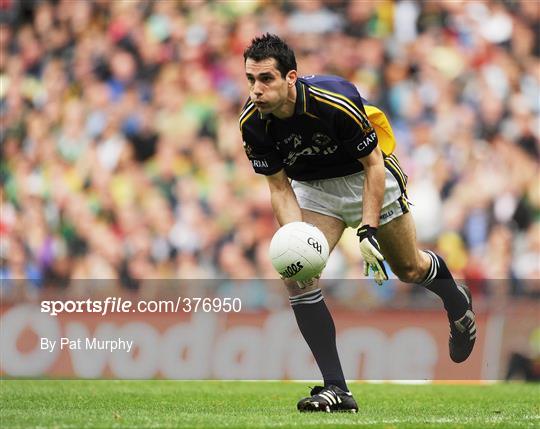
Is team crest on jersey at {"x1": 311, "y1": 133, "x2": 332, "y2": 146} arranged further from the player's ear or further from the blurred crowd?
the blurred crowd

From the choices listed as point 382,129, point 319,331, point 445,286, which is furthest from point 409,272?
point 319,331

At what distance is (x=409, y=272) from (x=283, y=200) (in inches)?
49.3

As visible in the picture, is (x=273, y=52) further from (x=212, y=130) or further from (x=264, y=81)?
(x=212, y=130)

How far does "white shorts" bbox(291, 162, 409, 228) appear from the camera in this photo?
727cm

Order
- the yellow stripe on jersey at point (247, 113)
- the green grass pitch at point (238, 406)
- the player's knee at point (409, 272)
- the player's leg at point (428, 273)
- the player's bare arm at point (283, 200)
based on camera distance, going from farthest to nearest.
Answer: the player's knee at point (409, 272) → the player's leg at point (428, 273) → the player's bare arm at point (283, 200) → the yellow stripe on jersey at point (247, 113) → the green grass pitch at point (238, 406)

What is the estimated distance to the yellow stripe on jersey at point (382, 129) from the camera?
24.0 ft

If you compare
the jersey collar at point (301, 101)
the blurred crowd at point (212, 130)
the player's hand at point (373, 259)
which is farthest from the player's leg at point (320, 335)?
the blurred crowd at point (212, 130)

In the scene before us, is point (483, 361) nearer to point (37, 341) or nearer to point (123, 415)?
point (37, 341)

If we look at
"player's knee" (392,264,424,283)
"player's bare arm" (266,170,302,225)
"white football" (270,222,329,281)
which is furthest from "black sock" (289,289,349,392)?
"player's knee" (392,264,424,283)

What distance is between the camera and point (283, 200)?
707 cm

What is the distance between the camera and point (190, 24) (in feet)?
51.9

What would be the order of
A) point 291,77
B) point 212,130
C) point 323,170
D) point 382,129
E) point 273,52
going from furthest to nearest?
point 212,130, point 382,129, point 323,170, point 291,77, point 273,52

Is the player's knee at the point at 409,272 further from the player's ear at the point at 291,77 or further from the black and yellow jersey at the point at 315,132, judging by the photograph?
the player's ear at the point at 291,77

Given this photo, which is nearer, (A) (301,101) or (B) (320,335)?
(A) (301,101)
